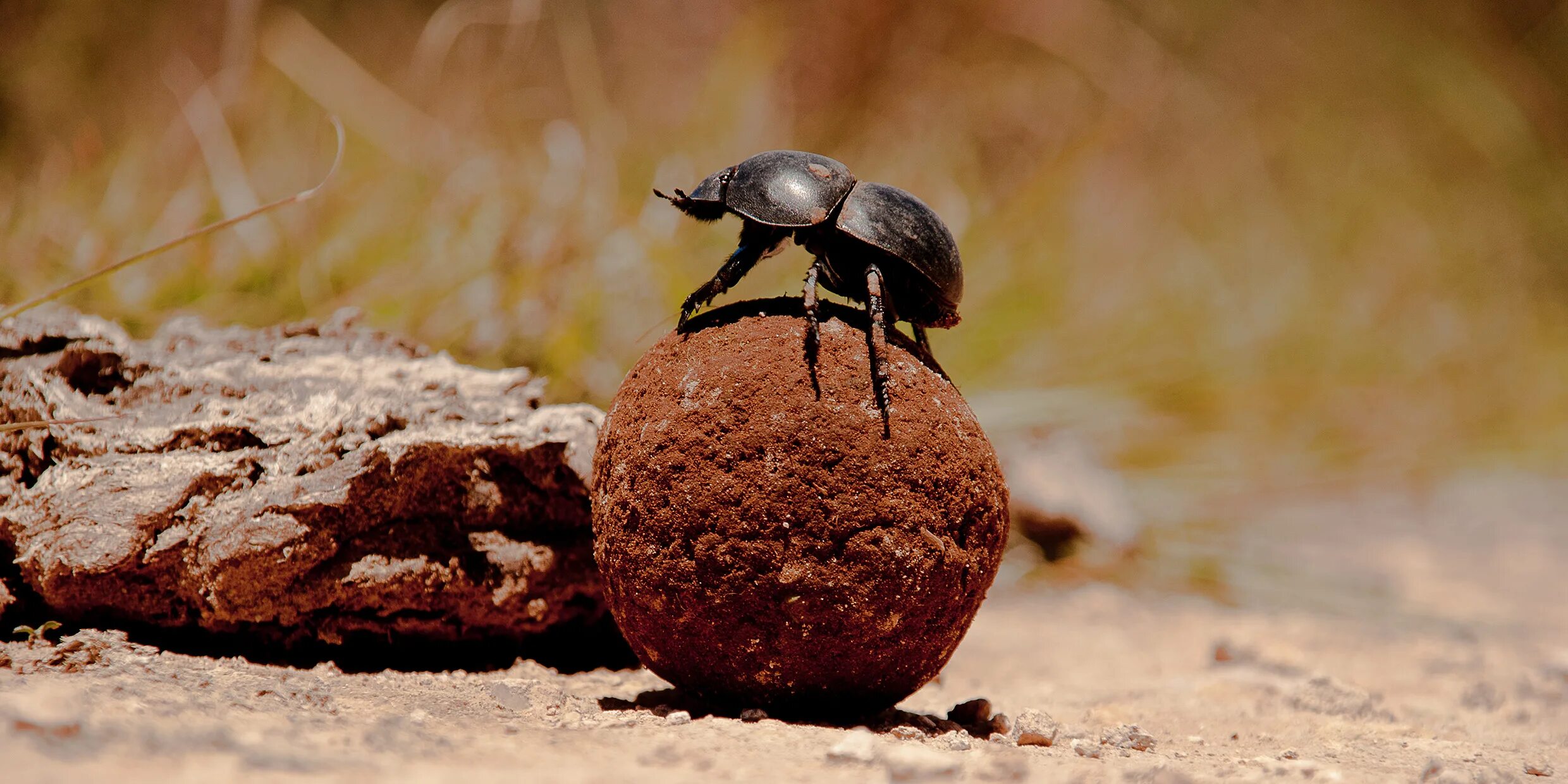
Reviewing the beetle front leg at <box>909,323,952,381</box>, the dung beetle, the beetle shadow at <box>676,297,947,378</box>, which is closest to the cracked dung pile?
the beetle shadow at <box>676,297,947,378</box>

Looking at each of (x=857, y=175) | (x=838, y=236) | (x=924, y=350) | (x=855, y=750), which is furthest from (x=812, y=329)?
(x=857, y=175)

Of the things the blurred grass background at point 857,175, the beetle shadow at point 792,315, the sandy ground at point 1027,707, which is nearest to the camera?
the sandy ground at point 1027,707

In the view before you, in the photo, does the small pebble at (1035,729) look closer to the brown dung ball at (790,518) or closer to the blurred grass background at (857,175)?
the brown dung ball at (790,518)

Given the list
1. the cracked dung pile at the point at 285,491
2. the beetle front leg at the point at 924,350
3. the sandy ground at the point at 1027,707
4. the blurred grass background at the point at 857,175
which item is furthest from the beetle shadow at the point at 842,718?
the blurred grass background at the point at 857,175

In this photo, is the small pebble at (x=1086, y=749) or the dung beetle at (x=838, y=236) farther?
the dung beetle at (x=838, y=236)

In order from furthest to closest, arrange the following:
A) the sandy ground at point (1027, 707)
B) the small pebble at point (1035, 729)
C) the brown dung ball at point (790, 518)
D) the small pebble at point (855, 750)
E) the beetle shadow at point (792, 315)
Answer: the beetle shadow at point (792, 315), the small pebble at point (1035, 729), the brown dung ball at point (790, 518), the small pebble at point (855, 750), the sandy ground at point (1027, 707)

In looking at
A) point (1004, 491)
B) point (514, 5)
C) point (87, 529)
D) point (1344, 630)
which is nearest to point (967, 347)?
point (1344, 630)

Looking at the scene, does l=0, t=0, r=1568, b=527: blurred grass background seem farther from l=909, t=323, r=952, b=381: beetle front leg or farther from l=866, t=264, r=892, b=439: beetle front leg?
l=866, t=264, r=892, b=439: beetle front leg
